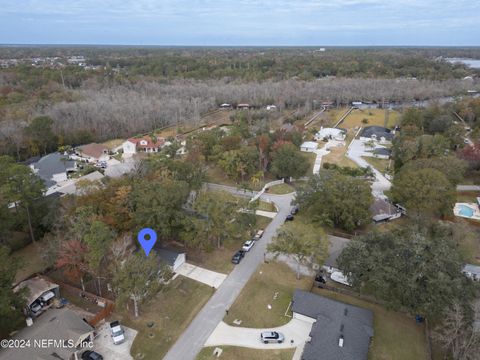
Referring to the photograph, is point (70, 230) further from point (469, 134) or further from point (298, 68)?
point (298, 68)

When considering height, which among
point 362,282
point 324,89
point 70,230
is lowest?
point 362,282

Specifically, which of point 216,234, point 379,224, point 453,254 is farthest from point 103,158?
point 453,254

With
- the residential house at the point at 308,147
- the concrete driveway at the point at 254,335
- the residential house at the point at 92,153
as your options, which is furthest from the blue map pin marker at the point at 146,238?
the residential house at the point at 308,147

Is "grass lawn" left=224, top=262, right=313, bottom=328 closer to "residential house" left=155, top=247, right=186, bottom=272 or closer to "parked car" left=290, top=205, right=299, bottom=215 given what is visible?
"residential house" left=155, top=247, right=186, bottom=272

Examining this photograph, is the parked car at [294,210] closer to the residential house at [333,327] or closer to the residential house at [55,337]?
the residential house at [333,327]

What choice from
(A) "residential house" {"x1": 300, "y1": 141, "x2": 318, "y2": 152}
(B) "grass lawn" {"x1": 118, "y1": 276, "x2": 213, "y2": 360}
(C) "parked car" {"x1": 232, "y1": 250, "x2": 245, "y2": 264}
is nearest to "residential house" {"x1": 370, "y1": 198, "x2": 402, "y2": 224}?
(C) "parked car" {"x1": 232, "y1": 250, "x2": 245, "y2": 264}
